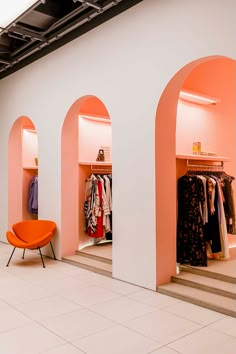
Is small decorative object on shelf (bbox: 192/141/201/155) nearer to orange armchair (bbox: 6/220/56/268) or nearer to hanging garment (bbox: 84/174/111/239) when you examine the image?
hanging garment (bbox: 84/174/111/239)

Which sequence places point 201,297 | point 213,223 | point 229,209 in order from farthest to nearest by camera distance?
point 229,209
point 213,223
point 201,297

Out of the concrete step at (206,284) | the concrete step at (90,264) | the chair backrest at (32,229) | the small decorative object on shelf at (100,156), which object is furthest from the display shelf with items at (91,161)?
the concrete step at (206,284)

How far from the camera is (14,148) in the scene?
7.38 metres

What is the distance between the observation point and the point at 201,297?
11.9 ft

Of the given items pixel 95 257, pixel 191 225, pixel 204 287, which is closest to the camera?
pixel 204 287

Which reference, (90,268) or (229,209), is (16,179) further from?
(229,209)

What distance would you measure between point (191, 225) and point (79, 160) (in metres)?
2.51

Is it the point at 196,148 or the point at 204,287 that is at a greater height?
the point at 196,148

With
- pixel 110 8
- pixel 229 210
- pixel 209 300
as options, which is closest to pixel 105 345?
pixel 209 300

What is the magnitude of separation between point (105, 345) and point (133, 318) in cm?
58

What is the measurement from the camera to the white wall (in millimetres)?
3609

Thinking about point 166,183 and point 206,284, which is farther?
point 166,183

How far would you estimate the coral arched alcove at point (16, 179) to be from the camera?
732cm

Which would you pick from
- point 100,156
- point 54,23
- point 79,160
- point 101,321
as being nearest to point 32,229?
point 79,160
